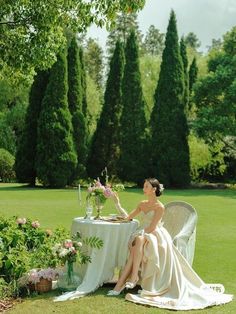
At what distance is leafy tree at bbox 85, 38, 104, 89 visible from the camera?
160 ft

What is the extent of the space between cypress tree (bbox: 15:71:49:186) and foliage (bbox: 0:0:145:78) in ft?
54.1

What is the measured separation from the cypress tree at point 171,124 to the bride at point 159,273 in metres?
19.3

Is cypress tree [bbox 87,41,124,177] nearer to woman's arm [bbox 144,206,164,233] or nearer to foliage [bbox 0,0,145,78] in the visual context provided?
foliage [bbox 0,0,145,78]

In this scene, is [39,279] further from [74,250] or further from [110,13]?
[110,13]

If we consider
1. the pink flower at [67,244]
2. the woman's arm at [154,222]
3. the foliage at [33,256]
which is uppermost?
the woman's arm at [154,222]

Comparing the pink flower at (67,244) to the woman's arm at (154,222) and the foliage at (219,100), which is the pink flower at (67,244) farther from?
the foliage at (219,100)

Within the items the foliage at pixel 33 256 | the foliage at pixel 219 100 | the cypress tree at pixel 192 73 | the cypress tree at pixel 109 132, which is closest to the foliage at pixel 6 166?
the cypress tree at pixel 109 132

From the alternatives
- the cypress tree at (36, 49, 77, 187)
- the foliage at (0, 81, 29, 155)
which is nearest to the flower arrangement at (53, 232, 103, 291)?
the cypress tree at (36, 49, 77, 187)

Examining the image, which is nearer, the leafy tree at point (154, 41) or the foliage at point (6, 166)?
the foliage at point (6, 166)

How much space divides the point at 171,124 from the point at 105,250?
66.3ft

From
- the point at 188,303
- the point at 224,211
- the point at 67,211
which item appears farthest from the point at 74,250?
the point at 224,211

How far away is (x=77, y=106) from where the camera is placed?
1052 inches

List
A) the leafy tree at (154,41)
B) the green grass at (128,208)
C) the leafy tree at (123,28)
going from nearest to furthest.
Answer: the green grass at (128,208)
the leafy tree at (123,28)
the leafy tree at (154,41)

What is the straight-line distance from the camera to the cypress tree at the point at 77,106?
2625 cm
